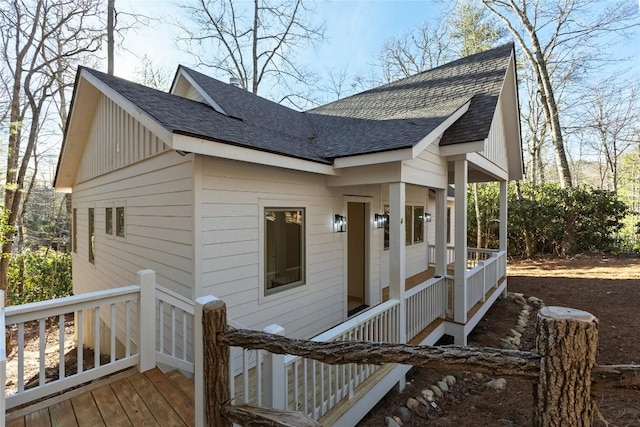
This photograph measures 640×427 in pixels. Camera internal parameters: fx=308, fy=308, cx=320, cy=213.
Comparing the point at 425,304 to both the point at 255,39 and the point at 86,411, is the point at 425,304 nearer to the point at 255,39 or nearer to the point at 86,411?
the point at 86,411

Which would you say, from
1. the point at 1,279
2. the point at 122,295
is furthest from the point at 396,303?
the point at 1,279

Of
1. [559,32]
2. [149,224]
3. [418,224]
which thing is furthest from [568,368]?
[559,32]

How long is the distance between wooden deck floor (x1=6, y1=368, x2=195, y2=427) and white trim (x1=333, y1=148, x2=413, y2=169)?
3.46m

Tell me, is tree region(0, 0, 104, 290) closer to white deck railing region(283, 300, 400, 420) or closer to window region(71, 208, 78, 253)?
window region(71, 208, 78, 253)

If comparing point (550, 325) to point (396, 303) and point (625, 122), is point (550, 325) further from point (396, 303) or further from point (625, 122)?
point (625, 122)

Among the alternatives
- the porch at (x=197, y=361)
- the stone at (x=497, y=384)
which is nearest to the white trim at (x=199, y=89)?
the porch at (x=197, y=361)

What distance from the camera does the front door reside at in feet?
22.7

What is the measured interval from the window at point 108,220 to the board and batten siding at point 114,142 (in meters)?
0.87

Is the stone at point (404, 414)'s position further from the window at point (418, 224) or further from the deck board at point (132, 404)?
the window at point (418, 224)

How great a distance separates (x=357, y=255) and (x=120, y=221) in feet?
16.5

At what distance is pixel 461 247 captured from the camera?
5594 millimetres

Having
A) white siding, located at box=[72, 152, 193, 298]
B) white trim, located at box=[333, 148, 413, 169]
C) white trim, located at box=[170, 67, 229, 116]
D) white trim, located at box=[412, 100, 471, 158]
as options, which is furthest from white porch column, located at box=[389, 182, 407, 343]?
white trim, located at box=[170, 67, 229, 116]

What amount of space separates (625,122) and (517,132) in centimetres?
1527

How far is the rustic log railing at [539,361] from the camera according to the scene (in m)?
1.35
